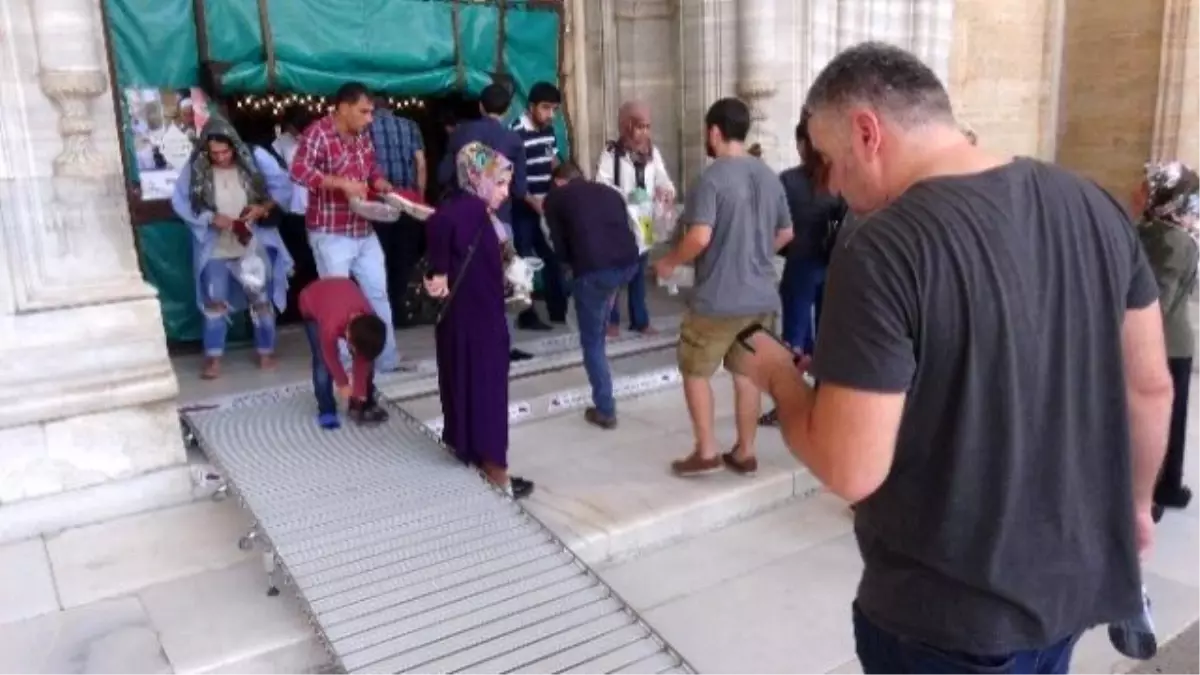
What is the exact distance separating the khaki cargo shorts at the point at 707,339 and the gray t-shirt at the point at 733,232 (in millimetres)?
45

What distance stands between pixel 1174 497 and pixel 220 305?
513 centimetres

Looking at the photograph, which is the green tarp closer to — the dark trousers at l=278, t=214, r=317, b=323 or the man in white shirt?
the dark trousers at l=278, t=214, r=317, b=323

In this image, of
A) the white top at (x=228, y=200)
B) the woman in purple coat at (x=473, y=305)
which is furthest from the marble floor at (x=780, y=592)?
the white top at (x=228, y=200)

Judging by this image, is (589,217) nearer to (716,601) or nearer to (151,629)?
(716,601)

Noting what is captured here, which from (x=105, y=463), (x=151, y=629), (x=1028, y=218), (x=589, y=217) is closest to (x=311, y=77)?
(x=589, y=217)

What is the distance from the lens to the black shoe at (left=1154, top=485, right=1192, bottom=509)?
14.2 feet

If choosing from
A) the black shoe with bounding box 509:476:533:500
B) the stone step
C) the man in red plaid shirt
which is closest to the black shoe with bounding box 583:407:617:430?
the stone step

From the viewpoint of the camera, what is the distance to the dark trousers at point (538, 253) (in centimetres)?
673

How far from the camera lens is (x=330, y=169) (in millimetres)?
5223

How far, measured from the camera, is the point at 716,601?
3631mm

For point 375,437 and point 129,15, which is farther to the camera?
point 129,15

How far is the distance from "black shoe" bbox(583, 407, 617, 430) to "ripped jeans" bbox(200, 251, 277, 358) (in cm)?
214

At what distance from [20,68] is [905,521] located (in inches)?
143

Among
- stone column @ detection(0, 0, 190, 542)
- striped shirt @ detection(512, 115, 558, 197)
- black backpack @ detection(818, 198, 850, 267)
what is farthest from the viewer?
striped shirt @ detection(512, 115, 558, 197)
